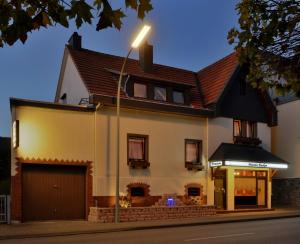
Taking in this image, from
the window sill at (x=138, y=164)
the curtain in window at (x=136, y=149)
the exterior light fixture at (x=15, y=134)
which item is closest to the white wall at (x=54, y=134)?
the exterior light fixture at (x=15, y=134)

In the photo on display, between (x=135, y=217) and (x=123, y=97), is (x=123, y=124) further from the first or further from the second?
(x=135, y=217)

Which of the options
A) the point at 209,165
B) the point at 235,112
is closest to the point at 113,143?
the point at 209,165

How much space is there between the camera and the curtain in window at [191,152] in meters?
27.1

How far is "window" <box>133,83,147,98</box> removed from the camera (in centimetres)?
2614

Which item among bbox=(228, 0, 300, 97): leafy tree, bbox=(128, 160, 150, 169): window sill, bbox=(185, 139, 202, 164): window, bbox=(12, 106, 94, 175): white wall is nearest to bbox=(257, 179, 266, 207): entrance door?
bbox=(185, 139, 202, 164): window

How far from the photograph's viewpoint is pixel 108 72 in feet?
86.7

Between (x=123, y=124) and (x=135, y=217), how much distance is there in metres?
4.82

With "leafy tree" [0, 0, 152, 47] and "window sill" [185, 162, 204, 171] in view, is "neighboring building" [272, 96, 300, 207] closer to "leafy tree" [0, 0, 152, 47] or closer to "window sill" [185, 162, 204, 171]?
"window sill" [185, 162, 204, 171]

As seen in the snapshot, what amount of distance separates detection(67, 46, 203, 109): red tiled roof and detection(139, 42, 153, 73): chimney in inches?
11.6

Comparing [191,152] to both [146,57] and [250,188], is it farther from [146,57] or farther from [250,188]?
[146,57]

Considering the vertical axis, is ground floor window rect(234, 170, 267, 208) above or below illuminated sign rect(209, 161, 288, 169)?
below

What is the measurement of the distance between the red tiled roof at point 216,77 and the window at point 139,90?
408 centimetres

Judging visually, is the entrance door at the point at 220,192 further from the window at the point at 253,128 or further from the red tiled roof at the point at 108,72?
the red tiled roof at the point at 108,72

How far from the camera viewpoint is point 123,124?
24.5 metres
